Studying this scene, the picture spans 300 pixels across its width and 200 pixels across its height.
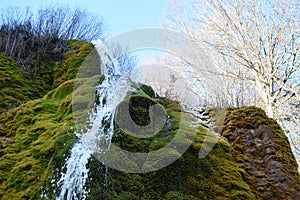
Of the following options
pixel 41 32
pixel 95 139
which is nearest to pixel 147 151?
pixel 95 139

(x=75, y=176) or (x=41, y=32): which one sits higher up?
(x=41, y=32)

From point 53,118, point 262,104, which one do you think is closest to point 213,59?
point 262,104

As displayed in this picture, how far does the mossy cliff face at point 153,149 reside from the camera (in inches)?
109

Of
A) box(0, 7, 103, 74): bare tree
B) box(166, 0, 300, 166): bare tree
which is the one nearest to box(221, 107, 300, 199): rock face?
box(166, 0, 300, 166): bare tree

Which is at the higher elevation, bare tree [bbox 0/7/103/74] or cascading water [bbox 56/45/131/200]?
bare tree [bbox 0/7/103/74]

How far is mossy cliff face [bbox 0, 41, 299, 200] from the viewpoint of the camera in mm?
2766

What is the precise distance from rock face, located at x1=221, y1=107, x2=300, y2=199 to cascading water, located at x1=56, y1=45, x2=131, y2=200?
1.62 metres

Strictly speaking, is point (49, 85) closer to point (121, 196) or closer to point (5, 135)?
point (5, 135)

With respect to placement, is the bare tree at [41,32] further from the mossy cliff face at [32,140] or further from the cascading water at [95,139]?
the cascading water at [95,139]

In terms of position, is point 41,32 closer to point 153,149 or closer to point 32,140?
point 32,140

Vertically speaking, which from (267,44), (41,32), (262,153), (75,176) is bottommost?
(75,176)

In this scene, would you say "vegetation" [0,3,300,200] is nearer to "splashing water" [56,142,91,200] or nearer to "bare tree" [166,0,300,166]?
"splashing water" [56,142,91,200]

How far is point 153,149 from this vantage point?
3.17m

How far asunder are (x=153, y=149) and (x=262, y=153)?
151 centimetres
